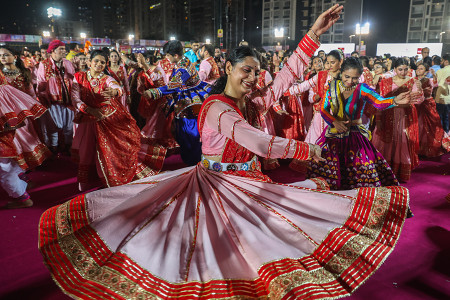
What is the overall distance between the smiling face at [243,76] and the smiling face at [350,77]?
155 cm

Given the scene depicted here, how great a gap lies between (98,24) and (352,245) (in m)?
77.2

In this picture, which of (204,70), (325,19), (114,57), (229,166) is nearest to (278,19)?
(204,70)

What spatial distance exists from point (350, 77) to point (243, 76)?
1.66 metres

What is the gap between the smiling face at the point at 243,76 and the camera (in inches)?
79.7

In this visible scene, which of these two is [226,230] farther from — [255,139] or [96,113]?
[96,113]

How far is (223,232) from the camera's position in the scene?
182cm

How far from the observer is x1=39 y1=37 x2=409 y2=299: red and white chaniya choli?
5.31 feet

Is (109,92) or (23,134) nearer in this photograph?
(109,92)

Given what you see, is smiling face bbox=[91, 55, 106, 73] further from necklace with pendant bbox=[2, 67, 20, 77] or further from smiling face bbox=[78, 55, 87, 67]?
smiling face bbox=[78, 55, 87, 67]

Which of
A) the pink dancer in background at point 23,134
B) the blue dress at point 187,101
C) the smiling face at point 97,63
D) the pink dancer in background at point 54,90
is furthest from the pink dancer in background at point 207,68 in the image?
the pink dancer in background at point 23,134

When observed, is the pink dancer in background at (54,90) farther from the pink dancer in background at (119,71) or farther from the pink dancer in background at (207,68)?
the pink dancer in background at (207,68)

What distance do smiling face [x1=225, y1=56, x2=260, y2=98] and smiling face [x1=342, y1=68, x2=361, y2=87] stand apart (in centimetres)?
155

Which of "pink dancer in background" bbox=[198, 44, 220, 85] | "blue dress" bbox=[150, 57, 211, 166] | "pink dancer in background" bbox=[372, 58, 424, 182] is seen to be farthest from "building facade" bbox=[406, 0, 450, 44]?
"blue dress" bbox=[150, 57, 211, 166]

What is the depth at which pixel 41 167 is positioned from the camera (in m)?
5.06
